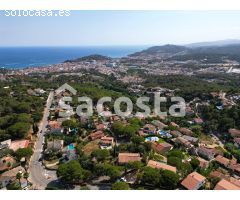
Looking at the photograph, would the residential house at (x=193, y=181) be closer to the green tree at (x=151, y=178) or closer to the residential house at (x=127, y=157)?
the green tree at (x=151, y=178)

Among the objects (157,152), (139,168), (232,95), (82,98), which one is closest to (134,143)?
(157,152)

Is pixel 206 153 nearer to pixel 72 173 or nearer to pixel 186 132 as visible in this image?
pixel 186 132

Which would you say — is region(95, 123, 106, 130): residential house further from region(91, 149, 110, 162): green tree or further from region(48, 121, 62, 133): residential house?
region(91, 149, 110, 162): green tree

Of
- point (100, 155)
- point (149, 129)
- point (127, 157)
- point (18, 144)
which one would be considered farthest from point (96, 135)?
point (18, 144)

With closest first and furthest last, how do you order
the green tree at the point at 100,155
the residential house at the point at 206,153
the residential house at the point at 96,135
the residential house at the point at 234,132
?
1. the green tree at the point at 100,155
2. the residential house at the point at 206,153
3. the residential house at the point at 96,135
4. the residential house at the point at 234,132

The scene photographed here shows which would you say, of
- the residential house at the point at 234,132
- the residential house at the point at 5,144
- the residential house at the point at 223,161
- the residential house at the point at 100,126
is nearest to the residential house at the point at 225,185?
the residential house at the point at 223,161

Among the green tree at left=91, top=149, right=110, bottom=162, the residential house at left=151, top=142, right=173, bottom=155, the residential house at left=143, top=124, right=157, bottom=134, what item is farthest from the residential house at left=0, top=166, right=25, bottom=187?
the residential house at left=143, top=124, right=157, bottom=134
